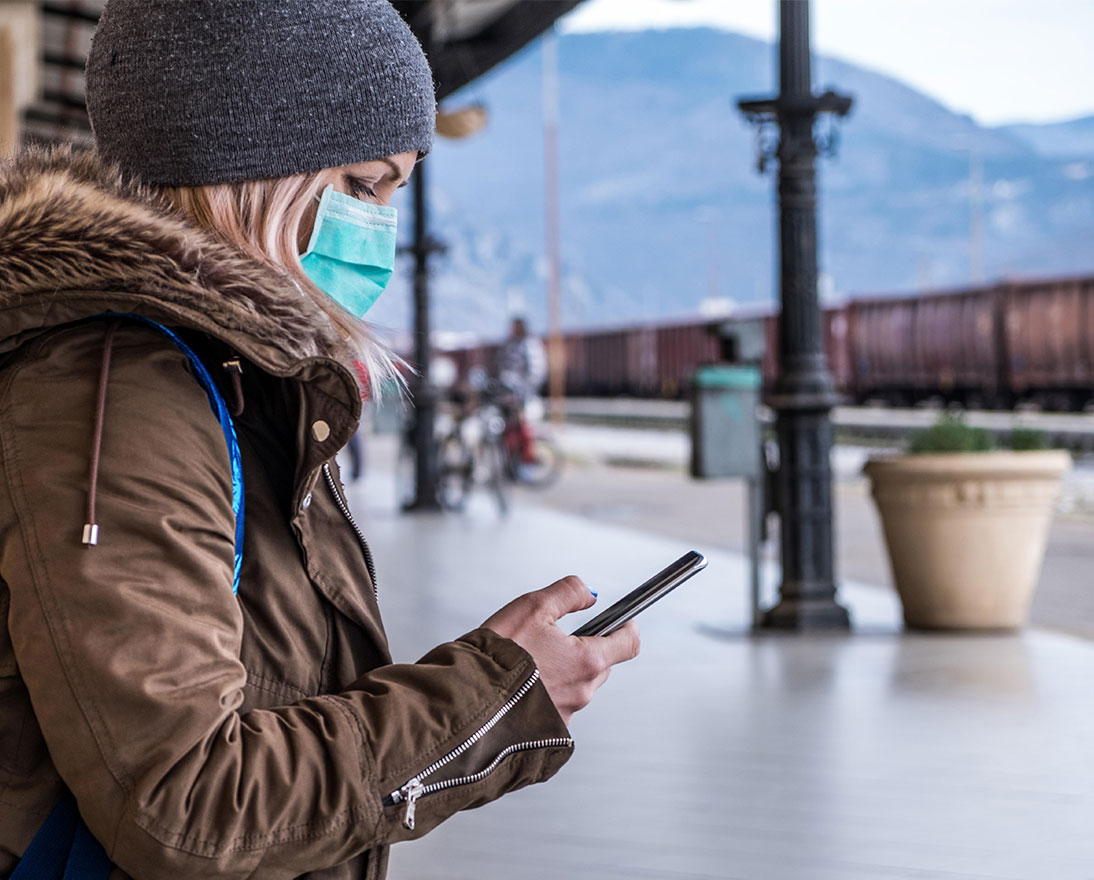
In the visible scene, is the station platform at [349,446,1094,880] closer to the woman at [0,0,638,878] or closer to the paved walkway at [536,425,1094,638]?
the paved walkway at [536,425,1094,638]

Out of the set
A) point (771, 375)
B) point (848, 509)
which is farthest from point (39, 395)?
point (771, 375)

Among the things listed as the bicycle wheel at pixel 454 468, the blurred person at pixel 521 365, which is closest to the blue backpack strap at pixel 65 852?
the bicycle wheel at pixel 454 468

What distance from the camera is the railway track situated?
2072 centimetres

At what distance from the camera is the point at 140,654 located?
45.4 inches

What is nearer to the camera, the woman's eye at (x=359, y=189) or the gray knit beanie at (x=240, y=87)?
the gray knit beanie at (x=240, y=87)

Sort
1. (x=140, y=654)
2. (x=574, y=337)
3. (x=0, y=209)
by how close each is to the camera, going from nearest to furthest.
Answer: (x=140, y=654) < (x=0, y=209) < (x=574, y=337)

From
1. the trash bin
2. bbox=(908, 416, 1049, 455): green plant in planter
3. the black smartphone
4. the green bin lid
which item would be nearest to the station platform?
the trash bin

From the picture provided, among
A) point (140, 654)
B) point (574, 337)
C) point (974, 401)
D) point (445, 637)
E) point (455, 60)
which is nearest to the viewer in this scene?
point (140, 654)

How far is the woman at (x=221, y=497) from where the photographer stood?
3.85ft

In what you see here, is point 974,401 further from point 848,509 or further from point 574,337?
point 574,337

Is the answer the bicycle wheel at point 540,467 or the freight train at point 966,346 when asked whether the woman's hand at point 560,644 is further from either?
the freight train at point 966,346

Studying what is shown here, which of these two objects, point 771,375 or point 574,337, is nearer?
point 771,375

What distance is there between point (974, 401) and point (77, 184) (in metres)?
31.3

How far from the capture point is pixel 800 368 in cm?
744
